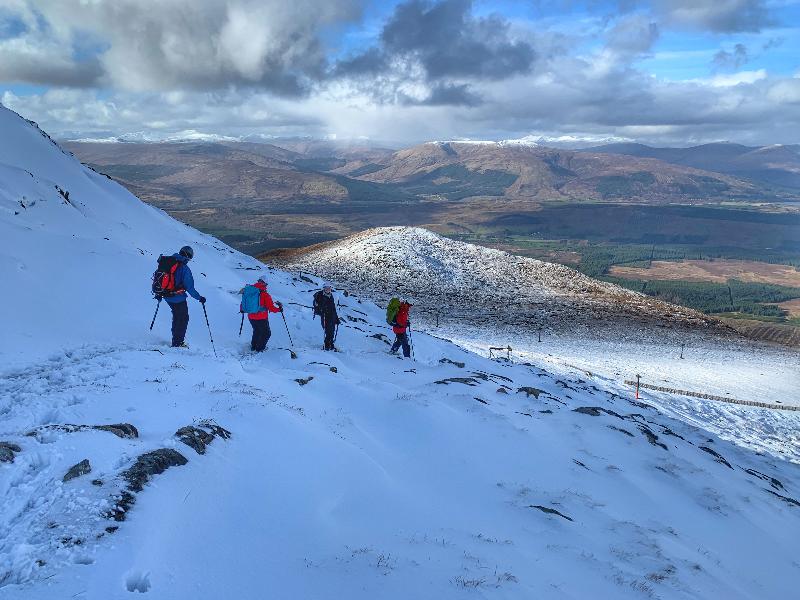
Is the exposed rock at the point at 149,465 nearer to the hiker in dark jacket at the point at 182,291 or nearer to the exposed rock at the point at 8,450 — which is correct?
the exposed rock at the point at 8,450

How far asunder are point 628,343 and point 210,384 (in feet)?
102

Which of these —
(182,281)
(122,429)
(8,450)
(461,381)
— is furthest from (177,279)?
(461,381)

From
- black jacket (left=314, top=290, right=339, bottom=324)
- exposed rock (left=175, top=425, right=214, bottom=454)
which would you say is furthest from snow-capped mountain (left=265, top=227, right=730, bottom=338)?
exposed rock (left=175, top=425, right=214, bottom=454)

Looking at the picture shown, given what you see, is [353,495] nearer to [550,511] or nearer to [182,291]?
[550,511]

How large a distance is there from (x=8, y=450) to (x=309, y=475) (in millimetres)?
3750

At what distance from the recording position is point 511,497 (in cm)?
956

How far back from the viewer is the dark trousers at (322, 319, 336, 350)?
690 inches

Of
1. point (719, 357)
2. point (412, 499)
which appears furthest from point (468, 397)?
point (719, 357)

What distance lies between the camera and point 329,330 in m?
17.6

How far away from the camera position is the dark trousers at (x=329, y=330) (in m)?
17.5

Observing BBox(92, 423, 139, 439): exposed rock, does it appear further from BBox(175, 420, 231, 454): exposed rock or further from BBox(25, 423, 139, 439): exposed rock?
BBox(175, 420, 231, 454): exposed rock

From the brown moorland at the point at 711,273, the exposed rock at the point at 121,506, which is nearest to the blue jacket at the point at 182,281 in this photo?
the exposed rock at the point at 121,506

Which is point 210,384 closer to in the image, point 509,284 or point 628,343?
point 628,343

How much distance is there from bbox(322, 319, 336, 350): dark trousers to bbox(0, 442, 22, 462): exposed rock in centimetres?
1146
